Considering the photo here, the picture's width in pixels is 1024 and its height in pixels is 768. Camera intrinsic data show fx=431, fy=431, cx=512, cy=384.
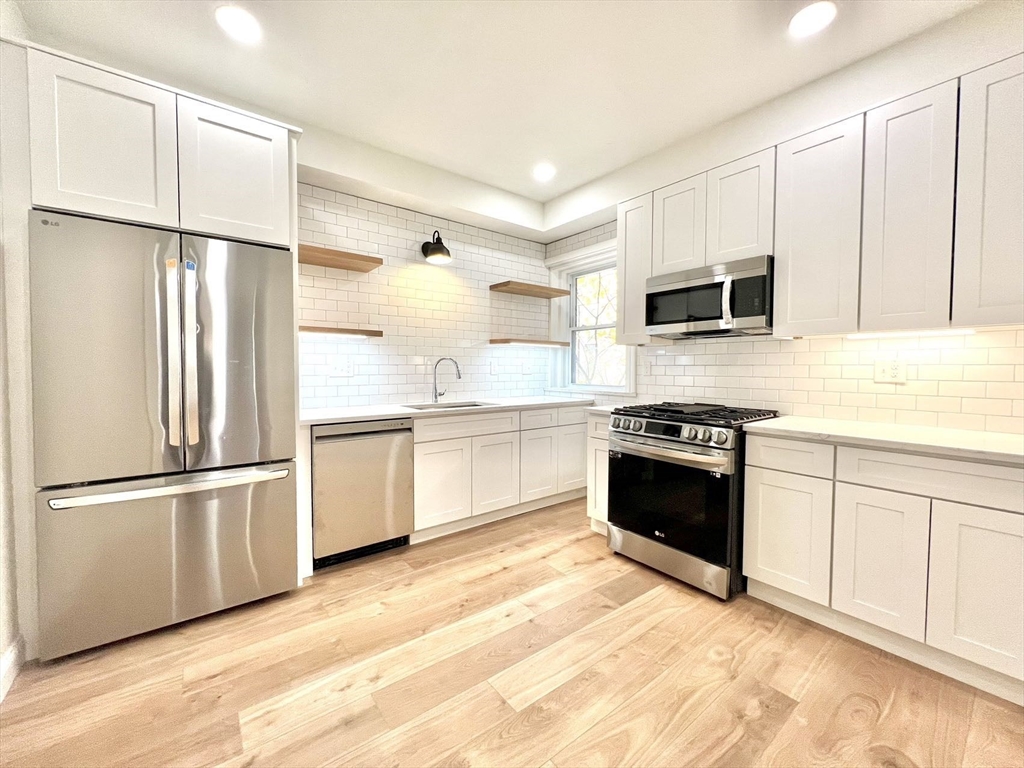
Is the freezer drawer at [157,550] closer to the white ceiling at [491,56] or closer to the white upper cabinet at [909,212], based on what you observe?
the white ceiling at [491,56]

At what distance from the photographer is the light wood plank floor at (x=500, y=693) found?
141cm

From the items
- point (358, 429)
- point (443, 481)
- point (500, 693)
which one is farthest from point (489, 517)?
point (500, 693)

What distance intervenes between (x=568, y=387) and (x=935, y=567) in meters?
2.97

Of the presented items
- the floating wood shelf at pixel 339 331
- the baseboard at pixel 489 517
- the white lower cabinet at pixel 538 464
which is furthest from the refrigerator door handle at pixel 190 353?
the white lower cabinet at pixel 538 464

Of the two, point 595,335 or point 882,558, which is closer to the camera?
point 882,558

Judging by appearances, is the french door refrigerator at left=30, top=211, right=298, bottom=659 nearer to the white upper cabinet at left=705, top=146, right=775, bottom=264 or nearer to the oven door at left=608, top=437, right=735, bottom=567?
the oven door at left=608, top=437, right=735, bottom=567

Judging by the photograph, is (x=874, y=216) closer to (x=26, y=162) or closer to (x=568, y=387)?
(x=568, y=387)

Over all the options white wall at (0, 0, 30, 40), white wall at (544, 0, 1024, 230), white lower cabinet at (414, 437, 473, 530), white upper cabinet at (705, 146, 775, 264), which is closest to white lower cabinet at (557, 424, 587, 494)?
white lower cabinet at (414, 437, 473, 530)

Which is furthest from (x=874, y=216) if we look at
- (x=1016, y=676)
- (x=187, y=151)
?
(x=187, y=151)

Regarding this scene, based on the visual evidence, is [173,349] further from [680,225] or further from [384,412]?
[680,225]

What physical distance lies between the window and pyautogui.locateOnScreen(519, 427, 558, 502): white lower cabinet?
84 centimetres

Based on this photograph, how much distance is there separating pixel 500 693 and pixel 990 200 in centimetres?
281

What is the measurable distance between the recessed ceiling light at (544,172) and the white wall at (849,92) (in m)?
0.49

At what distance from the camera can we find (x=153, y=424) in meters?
1.97
